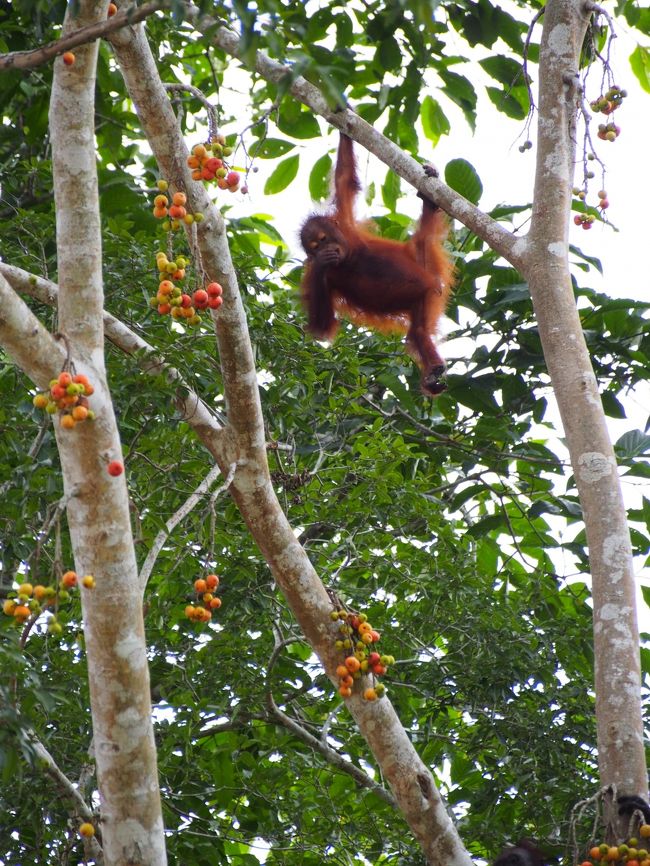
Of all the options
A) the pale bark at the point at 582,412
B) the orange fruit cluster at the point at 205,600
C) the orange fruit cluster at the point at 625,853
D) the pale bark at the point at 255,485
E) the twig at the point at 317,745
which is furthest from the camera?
the twig at the point at 317,745

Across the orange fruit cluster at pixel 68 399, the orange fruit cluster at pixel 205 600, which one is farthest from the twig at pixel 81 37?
the orange fruit cluster at pixel 205 600

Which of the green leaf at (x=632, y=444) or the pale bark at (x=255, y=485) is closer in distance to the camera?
the pale bark at (x=255, y=485)

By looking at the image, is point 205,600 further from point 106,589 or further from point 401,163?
point 401,163

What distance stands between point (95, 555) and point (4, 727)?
44 centimetres

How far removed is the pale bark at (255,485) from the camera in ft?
9.78

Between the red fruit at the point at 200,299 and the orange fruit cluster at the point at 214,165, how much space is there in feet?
1.00

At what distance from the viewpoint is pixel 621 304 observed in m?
4.64

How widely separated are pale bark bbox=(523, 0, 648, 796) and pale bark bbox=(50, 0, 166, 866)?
114 centimetres

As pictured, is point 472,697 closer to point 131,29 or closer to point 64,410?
point 64,410

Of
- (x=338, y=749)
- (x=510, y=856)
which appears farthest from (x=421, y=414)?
(x=510, y=856)

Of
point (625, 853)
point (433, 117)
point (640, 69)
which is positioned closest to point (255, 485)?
point (625, 853)

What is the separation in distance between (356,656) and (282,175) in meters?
2.67

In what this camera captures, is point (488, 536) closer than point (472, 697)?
No

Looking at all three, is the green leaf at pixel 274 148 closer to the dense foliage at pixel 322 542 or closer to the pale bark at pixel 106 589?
the dense foliage at pixel 322 542
